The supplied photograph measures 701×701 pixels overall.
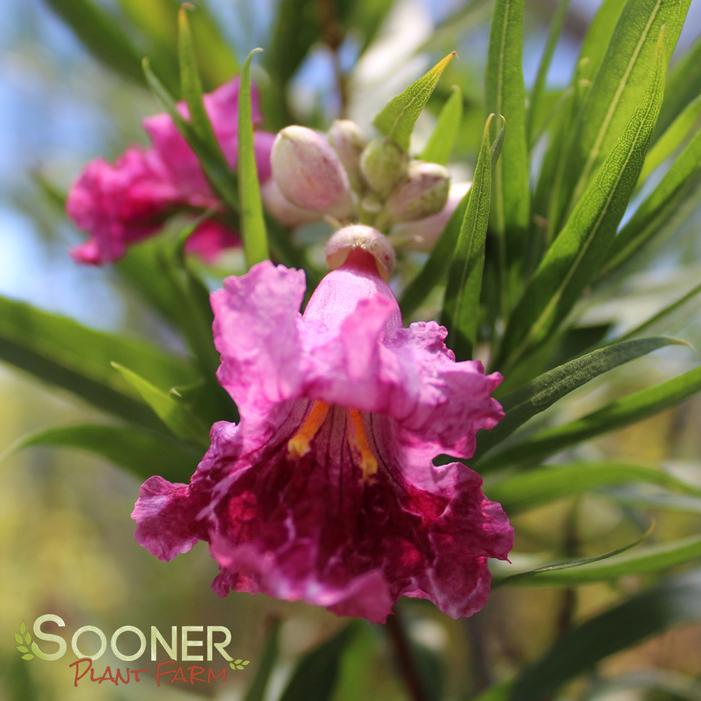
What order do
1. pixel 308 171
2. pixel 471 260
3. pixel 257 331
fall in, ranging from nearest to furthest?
pixel 257 331, pixel 471 260, pixel 308 171

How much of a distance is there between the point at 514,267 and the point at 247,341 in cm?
39

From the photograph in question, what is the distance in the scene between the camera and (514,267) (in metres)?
0.86

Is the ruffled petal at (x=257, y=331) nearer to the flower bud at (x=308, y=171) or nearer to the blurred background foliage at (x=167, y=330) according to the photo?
the flower bud at (x=308, y=171)

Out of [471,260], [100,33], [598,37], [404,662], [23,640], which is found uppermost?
[598,37]

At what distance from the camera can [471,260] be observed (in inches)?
27.0

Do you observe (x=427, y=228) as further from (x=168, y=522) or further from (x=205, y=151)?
(x=168, y=522)

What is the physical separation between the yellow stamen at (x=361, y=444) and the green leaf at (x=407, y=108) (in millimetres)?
297

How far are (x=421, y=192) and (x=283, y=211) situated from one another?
0.66ft

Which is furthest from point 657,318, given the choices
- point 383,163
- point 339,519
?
point 339,519

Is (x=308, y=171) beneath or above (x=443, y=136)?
beneath

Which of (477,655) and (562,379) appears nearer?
(562,379)

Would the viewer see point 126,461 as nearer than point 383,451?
No

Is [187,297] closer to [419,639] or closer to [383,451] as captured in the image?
[383,451]

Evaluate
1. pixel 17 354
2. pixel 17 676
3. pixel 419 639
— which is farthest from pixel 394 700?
pixel 17 354
